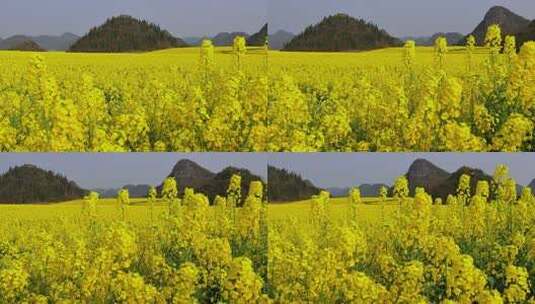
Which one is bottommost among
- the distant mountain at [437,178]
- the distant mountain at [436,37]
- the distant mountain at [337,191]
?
the distant mountain at [337,191]

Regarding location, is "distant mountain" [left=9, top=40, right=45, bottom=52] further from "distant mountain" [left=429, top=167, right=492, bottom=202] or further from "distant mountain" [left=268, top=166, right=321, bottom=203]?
"distant mountain" [left=429, top=167, right=492, bottom=202]

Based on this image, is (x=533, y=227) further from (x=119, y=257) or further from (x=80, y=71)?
(x=80, y=71)

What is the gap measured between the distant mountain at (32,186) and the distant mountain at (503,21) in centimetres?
227

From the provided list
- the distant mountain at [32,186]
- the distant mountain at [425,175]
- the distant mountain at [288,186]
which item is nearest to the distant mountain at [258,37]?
the distant mountain at [288,186]

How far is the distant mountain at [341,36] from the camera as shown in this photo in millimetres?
5164

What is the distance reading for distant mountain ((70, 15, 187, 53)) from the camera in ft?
16.9

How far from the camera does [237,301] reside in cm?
515

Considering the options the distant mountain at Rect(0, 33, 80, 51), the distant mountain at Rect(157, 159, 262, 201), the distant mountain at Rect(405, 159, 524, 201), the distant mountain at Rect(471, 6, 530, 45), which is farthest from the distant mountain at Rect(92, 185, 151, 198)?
the distant mountain at Rect(471, 6, 530, 45)

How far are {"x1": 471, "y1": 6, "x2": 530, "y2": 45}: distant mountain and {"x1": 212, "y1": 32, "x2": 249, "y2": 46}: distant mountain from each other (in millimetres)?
1240

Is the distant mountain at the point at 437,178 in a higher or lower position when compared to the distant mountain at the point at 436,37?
lower

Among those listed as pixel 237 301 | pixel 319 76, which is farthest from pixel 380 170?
pixel 237 301

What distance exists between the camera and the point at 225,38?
518 centimetres

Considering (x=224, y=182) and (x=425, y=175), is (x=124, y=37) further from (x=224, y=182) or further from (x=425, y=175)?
(x=425, y=175)

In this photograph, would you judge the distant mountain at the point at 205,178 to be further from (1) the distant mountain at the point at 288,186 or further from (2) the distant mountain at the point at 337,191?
(2) the distant mountain at the point at 337,191
